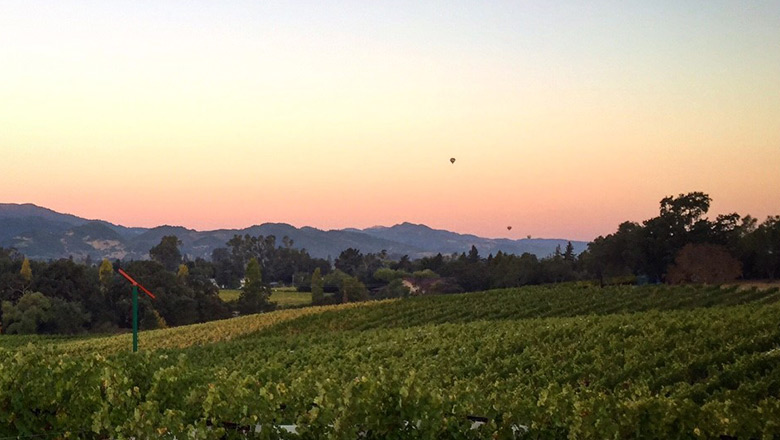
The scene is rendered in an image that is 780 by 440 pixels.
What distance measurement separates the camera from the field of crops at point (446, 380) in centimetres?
756

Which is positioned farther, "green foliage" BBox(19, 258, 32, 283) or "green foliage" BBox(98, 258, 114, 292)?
"green foliage" BBox(98, 258, 114, 292)

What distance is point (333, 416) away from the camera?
7.94 meters

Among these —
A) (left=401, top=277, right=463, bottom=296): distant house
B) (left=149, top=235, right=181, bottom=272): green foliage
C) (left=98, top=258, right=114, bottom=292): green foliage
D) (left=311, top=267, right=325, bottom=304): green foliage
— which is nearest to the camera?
(left=98, top=258, right=114, bottom=292): green foliage

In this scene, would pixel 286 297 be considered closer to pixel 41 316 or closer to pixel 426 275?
pixel 426 275

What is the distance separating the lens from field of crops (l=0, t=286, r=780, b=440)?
24.8ft

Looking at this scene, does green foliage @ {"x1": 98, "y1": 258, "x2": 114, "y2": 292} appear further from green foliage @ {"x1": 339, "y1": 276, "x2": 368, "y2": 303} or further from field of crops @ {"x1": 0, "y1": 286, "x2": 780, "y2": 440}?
field of crops @ {"x1": 0, "y1": 286, "x2": 780, "y2": 440}

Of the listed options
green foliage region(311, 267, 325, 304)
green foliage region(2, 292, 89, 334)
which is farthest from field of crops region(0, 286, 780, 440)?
green foliage region(311, 267, 325, 304)

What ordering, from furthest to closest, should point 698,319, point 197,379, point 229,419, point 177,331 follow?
point 177,331 < point 698,319 < point 197,379 < point 229,419

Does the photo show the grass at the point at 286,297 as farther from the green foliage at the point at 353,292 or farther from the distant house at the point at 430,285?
the distant house at the point at 430,285

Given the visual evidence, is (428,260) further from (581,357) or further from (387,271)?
(581,357)

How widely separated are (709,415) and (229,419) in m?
5.20

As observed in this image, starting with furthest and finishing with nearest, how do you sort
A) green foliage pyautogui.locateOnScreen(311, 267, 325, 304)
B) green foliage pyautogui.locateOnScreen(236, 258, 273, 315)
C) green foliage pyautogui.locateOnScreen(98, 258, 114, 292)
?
green foliage pyautogui.locateOnScreen(311, 267, 325, 304)
green foliage pyautogui.locateOnScreen(236, 258, 273, 315)
green foliage pyautogui.locateOnScreen(98, 258, 114, 292)

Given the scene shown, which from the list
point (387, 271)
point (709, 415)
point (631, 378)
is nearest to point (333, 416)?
point (709, 415)

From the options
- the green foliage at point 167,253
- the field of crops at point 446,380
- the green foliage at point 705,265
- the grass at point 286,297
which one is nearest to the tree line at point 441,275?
the green foliage at point 705,265
